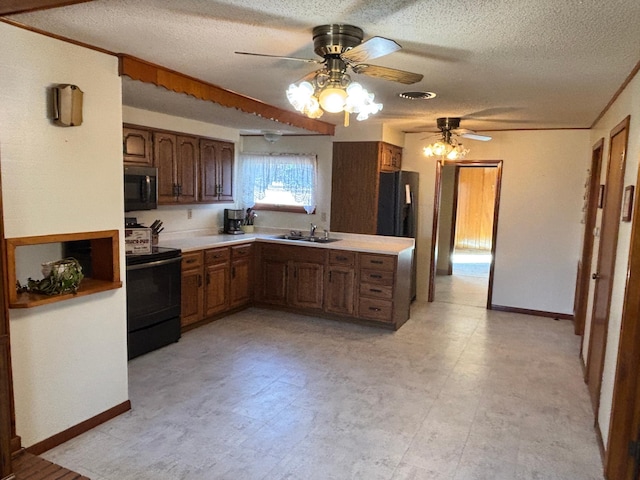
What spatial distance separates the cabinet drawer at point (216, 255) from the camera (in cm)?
455

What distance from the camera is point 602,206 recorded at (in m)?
3.68

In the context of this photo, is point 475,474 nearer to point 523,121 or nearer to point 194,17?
point 194,17

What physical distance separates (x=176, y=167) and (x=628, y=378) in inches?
165

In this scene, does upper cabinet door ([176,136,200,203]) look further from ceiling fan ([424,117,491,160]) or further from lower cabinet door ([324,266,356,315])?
ceiling fan ([424,117,491,160])

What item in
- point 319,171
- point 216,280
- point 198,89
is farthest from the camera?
point 319,171

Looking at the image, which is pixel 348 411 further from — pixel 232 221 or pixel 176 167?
pixel 232 221

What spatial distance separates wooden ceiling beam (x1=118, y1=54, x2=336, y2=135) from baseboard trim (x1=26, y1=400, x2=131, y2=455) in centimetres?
207

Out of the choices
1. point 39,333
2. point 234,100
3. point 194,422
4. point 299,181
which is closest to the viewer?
point 39,333

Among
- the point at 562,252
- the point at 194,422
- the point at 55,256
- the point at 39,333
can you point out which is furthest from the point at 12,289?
the point at 562,252

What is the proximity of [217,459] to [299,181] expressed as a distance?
12.8 feet

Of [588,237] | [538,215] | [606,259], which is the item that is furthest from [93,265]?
[538,215]

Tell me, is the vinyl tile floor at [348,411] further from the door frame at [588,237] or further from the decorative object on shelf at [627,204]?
the decorative object on shelf at [627,204]

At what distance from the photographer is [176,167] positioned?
471cm

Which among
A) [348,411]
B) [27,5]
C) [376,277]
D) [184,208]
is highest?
[27,5]
